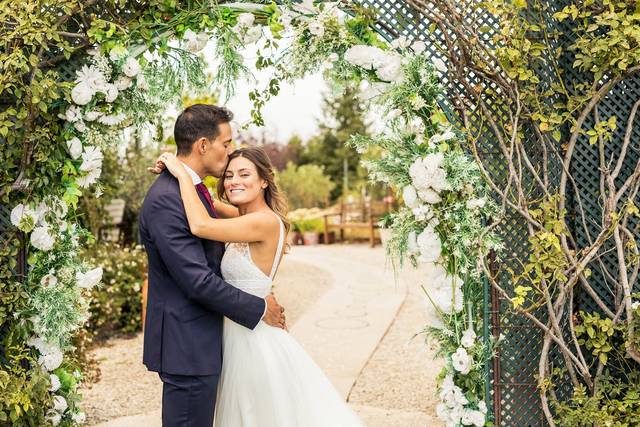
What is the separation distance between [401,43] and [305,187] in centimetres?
1625

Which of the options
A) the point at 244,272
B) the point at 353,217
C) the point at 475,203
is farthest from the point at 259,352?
the point at 353,217

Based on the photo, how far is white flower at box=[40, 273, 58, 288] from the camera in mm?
3773

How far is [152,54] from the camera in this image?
372 cm

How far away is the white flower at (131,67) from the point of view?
11.8 feet

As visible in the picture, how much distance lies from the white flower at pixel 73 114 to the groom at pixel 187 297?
2.71 feet

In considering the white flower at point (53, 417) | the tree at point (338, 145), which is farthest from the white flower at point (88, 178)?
the tree at point (338, 145)

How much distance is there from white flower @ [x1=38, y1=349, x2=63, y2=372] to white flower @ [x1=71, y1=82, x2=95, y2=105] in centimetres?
141

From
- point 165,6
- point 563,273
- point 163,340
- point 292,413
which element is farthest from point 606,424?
point 165,6

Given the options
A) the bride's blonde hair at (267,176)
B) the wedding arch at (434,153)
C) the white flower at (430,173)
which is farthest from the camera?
the wedding arch at (434,153)

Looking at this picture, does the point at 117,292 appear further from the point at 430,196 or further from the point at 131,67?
the point at 430,196

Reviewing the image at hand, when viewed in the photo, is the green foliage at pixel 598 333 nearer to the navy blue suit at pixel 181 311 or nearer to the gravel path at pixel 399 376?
the gravel path at pixel 399 376

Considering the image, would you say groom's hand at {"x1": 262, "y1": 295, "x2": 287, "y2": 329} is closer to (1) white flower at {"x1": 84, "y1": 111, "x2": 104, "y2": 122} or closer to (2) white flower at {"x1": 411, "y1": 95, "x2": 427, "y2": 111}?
(2) white flower at {"x1": 411, "y1": 95, "x2": 427, "y2": 111}

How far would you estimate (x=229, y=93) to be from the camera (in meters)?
3.63

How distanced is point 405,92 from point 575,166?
1117 mm
